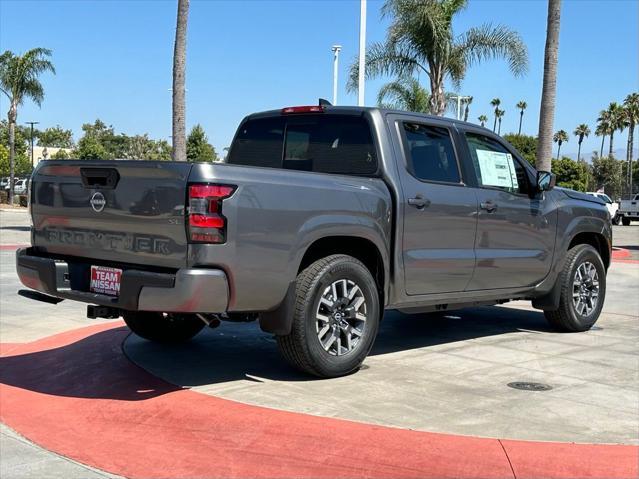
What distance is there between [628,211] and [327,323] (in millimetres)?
43064

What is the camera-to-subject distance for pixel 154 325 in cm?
705

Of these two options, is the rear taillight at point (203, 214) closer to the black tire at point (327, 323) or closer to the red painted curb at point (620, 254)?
the black tire at point (327, 323)

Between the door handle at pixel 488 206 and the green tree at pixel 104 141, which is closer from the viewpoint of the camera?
the door handle at pixel 488 206

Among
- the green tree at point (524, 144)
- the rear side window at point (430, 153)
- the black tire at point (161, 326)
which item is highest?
the green tree at point (524, 144)

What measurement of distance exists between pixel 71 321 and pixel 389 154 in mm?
4560

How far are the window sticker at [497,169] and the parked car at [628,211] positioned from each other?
132 feet

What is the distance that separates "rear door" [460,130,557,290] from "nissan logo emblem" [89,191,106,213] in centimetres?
329

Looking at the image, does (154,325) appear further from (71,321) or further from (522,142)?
(522,142)

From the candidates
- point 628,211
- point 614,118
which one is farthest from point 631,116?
point 628,211

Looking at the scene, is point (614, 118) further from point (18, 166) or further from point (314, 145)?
point (314, 145)

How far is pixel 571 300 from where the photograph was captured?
25.9ft

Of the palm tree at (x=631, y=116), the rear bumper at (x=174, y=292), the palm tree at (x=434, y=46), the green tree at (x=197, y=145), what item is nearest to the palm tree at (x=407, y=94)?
the palm tree at (x=434, y=46)

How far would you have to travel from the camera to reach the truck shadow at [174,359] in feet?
19.3

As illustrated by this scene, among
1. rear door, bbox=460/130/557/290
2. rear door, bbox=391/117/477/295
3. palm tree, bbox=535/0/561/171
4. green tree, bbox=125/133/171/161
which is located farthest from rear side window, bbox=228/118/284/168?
green tree, bbox=125/133/171/161
